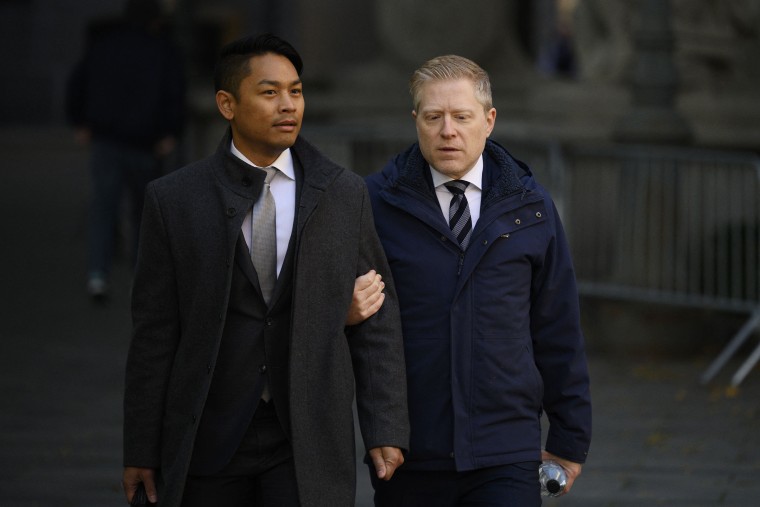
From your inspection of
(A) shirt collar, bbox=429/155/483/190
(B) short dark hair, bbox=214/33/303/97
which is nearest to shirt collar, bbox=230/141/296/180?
(B) short dark hair, bbox=214/33/303/97

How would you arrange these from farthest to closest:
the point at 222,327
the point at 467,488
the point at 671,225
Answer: the point at 671,225
the point at 467,488
the point at 222,327

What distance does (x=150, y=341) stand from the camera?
400cm

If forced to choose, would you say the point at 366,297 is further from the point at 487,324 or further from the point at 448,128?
the point at 448,128

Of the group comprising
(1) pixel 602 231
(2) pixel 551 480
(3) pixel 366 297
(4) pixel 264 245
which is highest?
(4) pixel 264 245

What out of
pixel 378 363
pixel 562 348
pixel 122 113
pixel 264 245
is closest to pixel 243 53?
pixel 264 245

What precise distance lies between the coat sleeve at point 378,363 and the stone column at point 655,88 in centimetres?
625

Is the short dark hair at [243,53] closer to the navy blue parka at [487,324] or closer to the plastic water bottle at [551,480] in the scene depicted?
the navy blue parka at [487,324]

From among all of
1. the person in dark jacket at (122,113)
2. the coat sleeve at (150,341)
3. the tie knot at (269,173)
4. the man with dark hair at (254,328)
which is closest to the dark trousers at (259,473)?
the man with dark hair at (254,328)

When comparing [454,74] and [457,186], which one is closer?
[454,74]

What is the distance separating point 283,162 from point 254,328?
422 mm

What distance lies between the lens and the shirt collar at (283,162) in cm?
407

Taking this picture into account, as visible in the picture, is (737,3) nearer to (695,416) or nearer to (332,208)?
(695,416)

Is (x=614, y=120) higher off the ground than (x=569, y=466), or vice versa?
(x=569, y=466)

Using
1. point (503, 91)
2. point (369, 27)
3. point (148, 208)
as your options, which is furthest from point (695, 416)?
point (369, 27)
